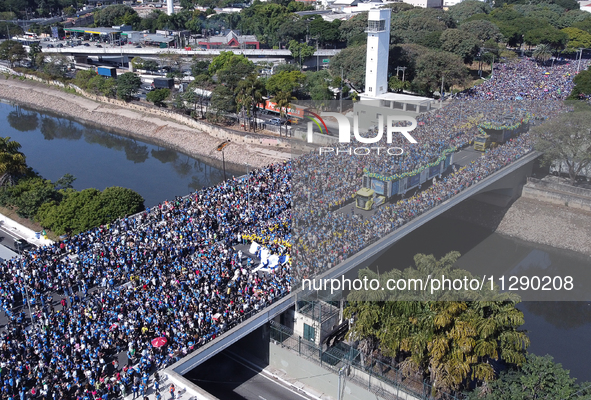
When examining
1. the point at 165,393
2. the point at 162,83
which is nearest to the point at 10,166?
the point at 165,393

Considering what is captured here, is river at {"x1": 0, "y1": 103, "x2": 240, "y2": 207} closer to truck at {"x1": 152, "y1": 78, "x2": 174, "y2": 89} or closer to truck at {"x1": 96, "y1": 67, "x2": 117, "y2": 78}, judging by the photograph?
truck at {"x1": 152, "y1": 78, "x2": 174, "y2": 89}

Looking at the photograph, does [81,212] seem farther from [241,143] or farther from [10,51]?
[10,51]

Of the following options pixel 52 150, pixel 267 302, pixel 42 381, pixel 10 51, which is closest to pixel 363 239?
pixel 267 302

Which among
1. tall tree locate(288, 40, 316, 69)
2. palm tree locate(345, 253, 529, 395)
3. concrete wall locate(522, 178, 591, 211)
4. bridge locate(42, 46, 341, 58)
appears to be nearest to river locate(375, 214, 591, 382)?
concrete wall locate(522, 178, 591, 211)

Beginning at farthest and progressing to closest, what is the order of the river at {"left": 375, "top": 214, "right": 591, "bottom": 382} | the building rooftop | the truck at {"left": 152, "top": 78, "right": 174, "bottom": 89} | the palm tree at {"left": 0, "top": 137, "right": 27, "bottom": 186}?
1. the building rooftop
2. the truck at {"left": 152, "top": 78, "right": 174, "bottom": 89}
3. the palm tree at {"left": 0, "top": 137, "right": 27, "bottom": 186}
4. the river at {"left": 375, "top": 214, "right": 591, "bottom": 382}

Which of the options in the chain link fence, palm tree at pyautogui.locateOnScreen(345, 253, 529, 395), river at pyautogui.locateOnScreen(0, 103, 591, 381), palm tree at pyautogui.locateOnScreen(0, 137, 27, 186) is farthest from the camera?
palm tree at pyautogui.locateOnScreen(0, 137, 27, 186)
